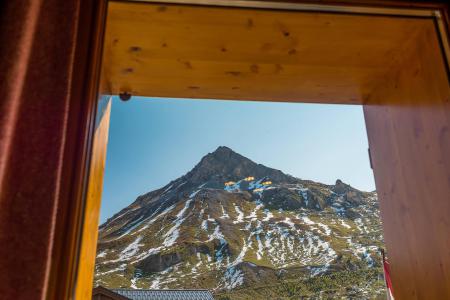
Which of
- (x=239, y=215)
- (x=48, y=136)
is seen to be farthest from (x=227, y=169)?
(x=48, y=136)

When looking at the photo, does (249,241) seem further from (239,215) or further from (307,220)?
(307,220)

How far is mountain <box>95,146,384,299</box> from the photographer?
23.8 meters

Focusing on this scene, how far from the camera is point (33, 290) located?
71 centimetres

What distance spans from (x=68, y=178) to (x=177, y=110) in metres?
35.0

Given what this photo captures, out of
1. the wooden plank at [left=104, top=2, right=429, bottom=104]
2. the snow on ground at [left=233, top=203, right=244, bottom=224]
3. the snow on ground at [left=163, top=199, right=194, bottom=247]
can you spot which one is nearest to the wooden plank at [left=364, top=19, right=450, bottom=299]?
the wooden plank at [left=104, top=2, right=429, bottom=104]

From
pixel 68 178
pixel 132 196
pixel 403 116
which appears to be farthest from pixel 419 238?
pixel 132 196

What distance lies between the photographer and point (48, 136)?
82 cm

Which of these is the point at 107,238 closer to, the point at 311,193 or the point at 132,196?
the point at 132,196

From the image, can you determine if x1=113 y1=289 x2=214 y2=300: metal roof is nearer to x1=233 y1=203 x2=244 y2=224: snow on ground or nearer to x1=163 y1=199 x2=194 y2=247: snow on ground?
x1=163 y1=199 x2=194 y2=247: snow on ground

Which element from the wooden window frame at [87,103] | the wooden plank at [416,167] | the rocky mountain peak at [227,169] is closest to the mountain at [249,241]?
the rocky mountain peak at [227,169]

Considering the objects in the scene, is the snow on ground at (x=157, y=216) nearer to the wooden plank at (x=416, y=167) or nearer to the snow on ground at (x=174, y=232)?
the snow on ground at (x=174, y=232)

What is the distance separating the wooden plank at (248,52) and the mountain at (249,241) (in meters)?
16.5

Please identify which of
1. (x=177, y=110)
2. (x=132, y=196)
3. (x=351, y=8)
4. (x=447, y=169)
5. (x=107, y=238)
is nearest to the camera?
(x=351, y=8)

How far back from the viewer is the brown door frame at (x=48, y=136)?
737 millimetres
